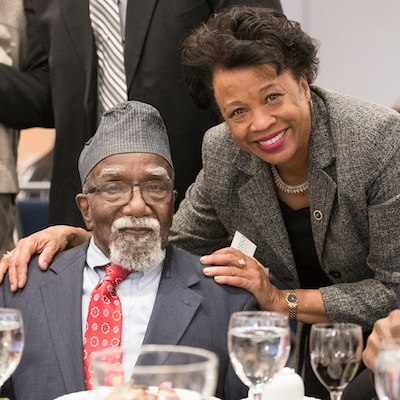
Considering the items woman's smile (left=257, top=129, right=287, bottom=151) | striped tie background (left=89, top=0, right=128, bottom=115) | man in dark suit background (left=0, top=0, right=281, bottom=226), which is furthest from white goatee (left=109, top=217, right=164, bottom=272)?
striped tie background (left=89, top=0, right=128, bottom=115)

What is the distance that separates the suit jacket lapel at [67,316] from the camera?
4.72 feet

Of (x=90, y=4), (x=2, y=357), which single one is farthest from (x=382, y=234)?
(x=90, y=4)

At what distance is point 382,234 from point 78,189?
4.45 feet

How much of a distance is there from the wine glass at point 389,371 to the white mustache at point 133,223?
927 mm

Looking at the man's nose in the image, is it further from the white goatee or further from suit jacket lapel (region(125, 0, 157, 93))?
suit jacket lapel (region(125, 0, 157, 93))

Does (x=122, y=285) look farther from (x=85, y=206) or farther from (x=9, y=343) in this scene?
(x=9, y=343)

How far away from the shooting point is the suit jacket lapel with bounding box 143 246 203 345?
1501 mm

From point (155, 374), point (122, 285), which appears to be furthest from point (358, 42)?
point (155, 374)

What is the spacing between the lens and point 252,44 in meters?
1.73

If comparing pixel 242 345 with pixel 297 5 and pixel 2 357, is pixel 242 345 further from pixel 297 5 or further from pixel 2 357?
pixel 297 5

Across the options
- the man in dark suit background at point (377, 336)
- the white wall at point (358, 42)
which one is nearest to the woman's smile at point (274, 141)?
the man in dark suit background at point (377, 336)

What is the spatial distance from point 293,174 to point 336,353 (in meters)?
1.11

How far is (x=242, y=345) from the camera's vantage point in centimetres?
92

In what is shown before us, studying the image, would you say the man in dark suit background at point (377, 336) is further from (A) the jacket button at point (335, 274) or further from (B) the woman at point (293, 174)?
(A) the jacket button at point (335, 274)
